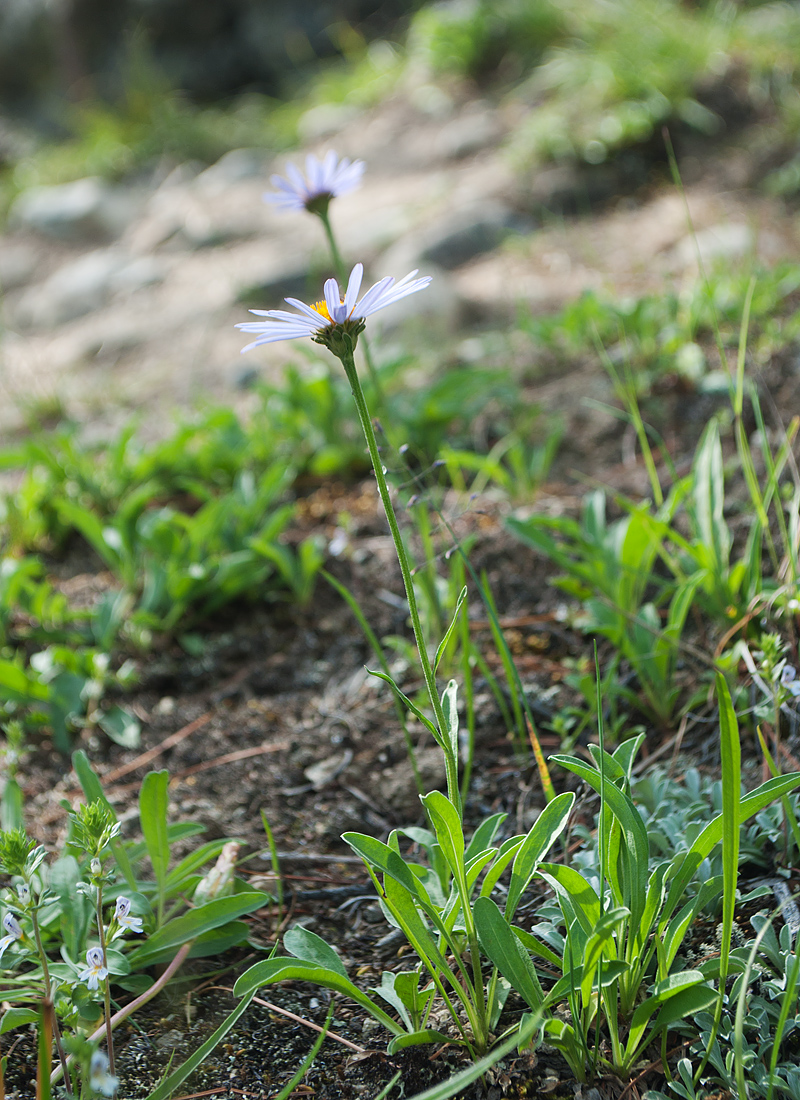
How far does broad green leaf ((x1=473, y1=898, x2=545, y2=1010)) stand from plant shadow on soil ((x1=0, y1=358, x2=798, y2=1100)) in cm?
10

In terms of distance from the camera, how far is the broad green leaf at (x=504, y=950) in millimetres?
949

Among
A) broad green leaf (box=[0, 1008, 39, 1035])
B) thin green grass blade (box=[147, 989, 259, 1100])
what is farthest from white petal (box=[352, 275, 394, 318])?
broad green leaf (box=[0, 1008, 39, 1035])

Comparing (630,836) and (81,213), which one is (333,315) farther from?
(81,213)

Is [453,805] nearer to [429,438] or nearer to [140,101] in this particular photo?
[429,438]

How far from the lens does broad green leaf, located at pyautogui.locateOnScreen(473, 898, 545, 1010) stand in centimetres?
95

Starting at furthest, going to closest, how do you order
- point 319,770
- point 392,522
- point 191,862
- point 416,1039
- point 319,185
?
point 319,770, point 319,185, point 191,862, point 416,1039, point 392,522

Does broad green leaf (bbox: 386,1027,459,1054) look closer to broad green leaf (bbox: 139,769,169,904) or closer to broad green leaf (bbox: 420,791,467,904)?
broad green leaf (bbox: 420,791,467,904)

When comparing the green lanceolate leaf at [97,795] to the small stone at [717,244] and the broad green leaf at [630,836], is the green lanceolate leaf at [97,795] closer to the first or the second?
the broad green leaf at [630,836]

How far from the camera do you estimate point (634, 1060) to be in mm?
964

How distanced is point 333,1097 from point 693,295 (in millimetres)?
2617

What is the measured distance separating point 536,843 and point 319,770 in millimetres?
683

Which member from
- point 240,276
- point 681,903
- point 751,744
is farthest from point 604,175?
point 681,903

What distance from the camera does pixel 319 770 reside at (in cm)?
163

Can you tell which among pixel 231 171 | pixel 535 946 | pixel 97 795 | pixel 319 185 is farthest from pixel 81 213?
pixel 535 946
